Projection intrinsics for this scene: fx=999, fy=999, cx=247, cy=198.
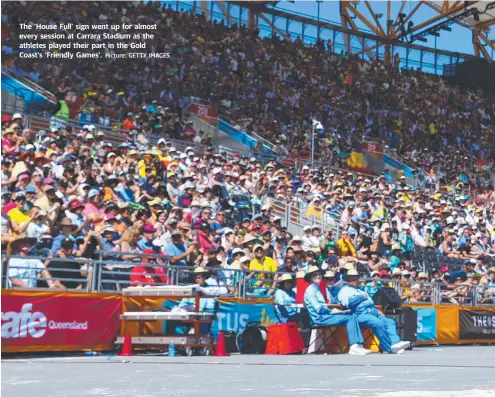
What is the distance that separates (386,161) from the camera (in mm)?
41781

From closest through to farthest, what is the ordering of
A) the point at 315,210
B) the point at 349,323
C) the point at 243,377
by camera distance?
the point at 243,377
the point at 349,323
the point at 315,210

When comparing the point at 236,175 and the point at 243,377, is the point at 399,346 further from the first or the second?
the point at 236,175

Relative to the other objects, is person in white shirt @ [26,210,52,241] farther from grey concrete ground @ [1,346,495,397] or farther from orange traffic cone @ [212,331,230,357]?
orange traffic cone @ [212,331,230,357]

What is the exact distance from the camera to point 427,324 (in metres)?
23.0

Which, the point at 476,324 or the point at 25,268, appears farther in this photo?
the point at 476,324

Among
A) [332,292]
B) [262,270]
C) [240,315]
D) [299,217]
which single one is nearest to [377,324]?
[332,292]

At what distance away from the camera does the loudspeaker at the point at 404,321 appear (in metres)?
19.7

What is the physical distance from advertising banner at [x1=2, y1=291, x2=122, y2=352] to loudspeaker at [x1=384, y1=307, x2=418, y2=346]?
590cm

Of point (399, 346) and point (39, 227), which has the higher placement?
point (39, 227)

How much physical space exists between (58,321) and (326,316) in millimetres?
4880

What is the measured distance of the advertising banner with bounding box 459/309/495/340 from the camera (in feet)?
79.3

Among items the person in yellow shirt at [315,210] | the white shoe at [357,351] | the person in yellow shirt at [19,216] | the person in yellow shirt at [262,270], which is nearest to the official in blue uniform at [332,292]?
the person in yellow shirt at [262,270]

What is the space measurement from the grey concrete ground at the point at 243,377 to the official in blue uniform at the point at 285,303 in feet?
7.39

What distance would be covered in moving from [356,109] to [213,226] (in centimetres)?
2471
